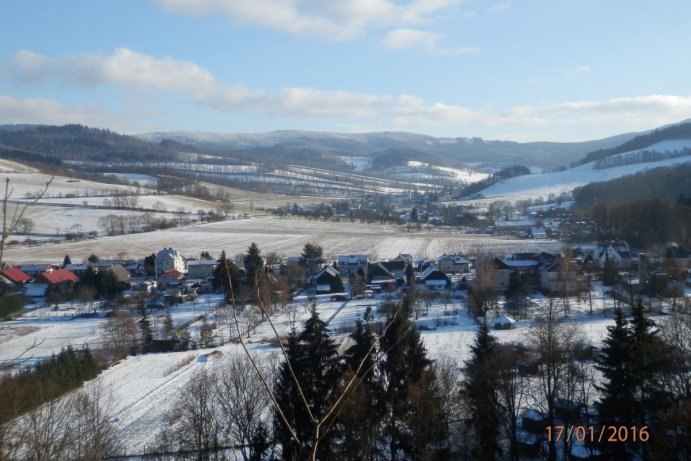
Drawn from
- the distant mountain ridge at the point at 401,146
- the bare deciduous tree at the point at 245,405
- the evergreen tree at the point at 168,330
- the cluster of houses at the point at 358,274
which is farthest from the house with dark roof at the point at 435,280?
the distant mountain ridge at the point at 401,146

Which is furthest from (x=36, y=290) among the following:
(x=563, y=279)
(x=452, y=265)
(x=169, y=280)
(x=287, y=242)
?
(x=563, y=279)

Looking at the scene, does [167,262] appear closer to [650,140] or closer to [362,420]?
[362,420]

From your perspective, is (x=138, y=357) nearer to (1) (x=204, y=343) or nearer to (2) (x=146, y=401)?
(1) (x=204, y=343)

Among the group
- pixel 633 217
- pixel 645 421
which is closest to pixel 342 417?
pixel 645 421

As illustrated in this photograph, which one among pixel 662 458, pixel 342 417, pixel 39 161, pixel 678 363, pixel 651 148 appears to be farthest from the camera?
pixel 651 148

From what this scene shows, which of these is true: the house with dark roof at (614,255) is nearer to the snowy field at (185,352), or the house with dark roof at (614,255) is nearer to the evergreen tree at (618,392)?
the snowy field at (185,352)
